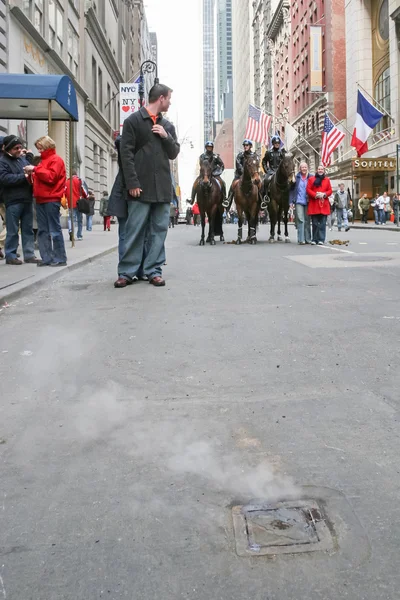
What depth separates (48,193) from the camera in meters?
9.75

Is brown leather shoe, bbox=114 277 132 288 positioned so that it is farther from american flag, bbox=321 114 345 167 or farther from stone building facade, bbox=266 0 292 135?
stone building facade, bbox=266 0 292 135

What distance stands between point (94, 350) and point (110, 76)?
46.7 meters

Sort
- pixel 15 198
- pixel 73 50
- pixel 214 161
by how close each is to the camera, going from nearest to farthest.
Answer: pixel 15 198, pixel 214 161, pixel 73 50

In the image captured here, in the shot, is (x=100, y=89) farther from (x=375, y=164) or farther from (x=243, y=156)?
(x=243, y=156)

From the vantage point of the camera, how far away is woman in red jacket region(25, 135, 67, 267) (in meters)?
9.73

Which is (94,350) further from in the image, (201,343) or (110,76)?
(110,76)

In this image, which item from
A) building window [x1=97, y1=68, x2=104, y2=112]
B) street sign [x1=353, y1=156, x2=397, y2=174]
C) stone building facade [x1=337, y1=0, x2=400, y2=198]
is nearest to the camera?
street sign [x1=353, y1=156, x2=397, y2=174]

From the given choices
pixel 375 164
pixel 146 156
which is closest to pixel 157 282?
pixel 146 156

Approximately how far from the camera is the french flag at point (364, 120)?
3597 centimetres

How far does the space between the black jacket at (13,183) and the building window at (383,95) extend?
37.0 m

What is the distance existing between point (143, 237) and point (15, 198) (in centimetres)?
351

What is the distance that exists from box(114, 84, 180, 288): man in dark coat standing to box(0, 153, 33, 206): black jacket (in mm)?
3248

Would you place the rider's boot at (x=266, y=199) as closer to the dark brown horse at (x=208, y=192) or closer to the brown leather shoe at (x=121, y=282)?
the dark brown horse at (x=208, y=192)

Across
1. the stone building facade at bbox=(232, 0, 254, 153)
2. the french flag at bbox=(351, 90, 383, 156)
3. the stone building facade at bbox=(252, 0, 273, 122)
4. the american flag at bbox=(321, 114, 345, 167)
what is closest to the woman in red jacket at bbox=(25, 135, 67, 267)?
the american flag at bbox=(321, 114, 345, 167)
